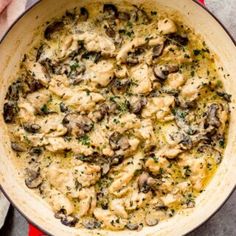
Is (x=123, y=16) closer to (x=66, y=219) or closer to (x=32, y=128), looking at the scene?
(x=32, y=128)

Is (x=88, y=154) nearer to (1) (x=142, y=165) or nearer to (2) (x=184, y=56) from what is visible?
(1) (x=142, y=165)

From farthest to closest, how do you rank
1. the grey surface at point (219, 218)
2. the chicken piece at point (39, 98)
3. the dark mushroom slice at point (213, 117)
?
the grey surface at point (219, 218)
the chicken piece at point (39, 98)
the dark mushroom slice at point (213, 117)

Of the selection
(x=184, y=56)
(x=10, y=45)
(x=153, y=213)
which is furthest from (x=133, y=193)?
(x=10, y=45)

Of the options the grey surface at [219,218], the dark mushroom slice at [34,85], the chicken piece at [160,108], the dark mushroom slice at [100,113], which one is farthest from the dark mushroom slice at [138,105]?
the grey surface at [219,218]

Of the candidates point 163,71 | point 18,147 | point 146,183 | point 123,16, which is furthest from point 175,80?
point 18,147

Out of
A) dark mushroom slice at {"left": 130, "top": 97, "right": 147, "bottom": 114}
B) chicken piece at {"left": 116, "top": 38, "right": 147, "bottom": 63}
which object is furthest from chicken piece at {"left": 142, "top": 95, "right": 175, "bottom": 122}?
chicken piece at {"left": 116, "top": 38, "right": 147, "bottom": 63}

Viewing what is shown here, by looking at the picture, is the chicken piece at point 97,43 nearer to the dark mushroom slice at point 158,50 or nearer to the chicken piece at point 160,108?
the dark mushroom slice at point 158,50

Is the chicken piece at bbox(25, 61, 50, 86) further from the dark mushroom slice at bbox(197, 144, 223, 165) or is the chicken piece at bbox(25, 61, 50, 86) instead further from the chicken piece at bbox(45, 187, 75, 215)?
the dark mushroom slice at bbox(197, 144, 223, 165)
